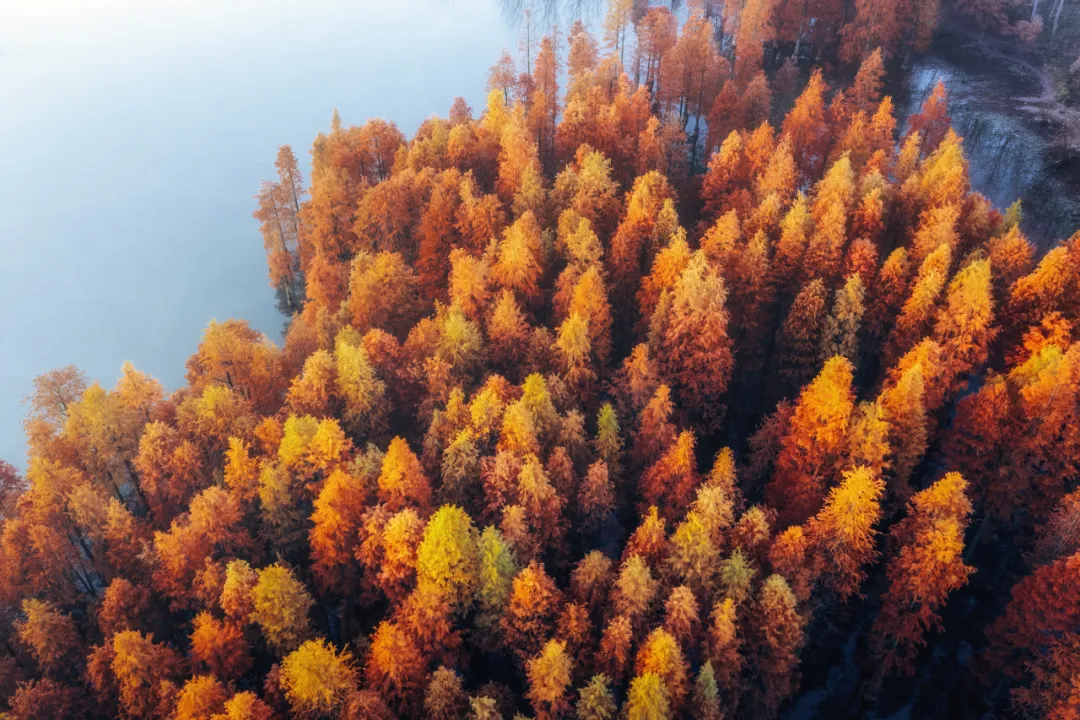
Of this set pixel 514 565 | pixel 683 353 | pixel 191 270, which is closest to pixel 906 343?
pixel 683 353

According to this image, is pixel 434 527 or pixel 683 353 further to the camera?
pixel 683 353

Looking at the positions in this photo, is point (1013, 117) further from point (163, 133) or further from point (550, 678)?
point (163, 133)

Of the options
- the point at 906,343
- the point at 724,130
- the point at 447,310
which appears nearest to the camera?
the point at 906,343

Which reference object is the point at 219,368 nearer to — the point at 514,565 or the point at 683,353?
the point at 514,565

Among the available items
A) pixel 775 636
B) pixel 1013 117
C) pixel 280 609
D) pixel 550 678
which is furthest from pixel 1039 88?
pixel 280 609

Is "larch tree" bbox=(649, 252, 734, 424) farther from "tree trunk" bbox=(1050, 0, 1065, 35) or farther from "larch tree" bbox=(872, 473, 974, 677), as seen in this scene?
"tree trunk" bbox=(1050, 0, 1065, 35)

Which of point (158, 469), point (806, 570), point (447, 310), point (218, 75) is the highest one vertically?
point (218, 75)

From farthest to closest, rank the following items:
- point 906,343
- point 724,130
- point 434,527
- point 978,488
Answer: point 724,130 → point 906,343 → point 978,488 → point 434,527

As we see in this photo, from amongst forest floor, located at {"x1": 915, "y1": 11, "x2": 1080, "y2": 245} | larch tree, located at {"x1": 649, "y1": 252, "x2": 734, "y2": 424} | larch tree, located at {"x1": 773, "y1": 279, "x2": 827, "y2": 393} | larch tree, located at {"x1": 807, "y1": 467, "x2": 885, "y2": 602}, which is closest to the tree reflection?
forest floor, located at {"x1": 915, "y1": 11, "x2": 1080, "y2": 245}
